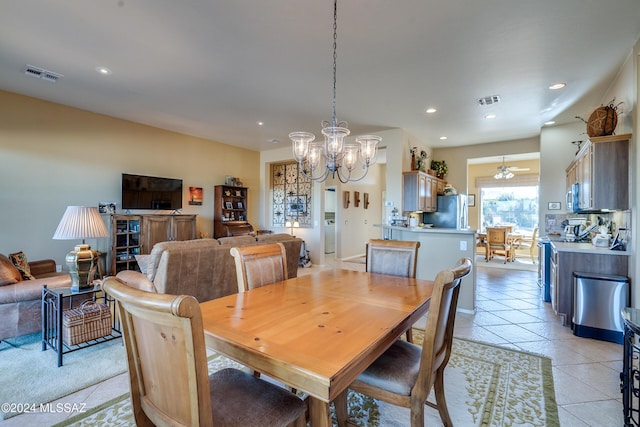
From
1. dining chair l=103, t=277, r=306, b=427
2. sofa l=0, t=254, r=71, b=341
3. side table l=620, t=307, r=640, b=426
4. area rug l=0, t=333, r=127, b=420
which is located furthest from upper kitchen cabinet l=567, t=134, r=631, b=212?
sofa l=0, t=254, r=71, b=341

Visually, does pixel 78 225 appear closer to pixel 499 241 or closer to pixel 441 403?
pixel 441 403

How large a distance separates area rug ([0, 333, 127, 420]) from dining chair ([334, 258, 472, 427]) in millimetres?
1980

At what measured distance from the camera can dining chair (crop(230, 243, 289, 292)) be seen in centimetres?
210

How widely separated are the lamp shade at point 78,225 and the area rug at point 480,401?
63.2 inches

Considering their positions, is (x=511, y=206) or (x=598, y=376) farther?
(x=511, y=206)

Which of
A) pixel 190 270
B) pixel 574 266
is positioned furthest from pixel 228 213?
pixel 574 266

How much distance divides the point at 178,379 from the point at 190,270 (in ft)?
8.36

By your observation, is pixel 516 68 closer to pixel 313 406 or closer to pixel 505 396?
pixel 505 396

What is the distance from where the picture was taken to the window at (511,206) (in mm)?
9102

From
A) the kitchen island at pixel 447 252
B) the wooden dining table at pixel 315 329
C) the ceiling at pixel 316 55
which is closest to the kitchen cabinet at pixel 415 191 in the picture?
the ceiling at pixel 316 55

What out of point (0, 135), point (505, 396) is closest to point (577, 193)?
point (505, 396)

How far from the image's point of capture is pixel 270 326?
A: 136 cm

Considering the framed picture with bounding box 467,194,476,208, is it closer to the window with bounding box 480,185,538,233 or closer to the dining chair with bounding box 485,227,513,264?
the window with bounding box 480,185,538,233

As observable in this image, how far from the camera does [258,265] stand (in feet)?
7.27
